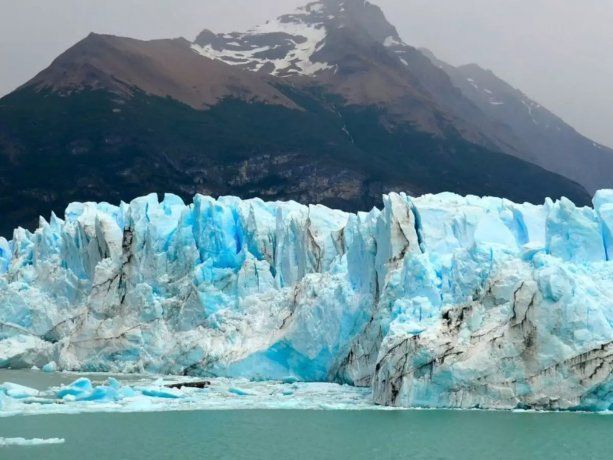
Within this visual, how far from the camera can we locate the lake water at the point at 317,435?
15008 mm

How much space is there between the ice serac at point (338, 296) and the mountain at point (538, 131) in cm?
7149

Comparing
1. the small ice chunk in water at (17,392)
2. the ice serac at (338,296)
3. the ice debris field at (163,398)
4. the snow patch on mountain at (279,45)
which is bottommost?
the small ice chunk in water at (17,392)

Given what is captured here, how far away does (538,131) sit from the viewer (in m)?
112

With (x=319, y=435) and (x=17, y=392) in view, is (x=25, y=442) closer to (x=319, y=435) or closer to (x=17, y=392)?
(x=319, y=435)

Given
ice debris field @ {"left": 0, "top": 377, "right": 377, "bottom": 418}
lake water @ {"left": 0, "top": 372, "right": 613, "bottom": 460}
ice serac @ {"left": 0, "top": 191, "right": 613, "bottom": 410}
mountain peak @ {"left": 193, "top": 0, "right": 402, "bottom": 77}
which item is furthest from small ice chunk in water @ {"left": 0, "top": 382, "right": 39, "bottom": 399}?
mountain peak @ {"left": 193, "top": 0, "right": 402, "bottom": 77}

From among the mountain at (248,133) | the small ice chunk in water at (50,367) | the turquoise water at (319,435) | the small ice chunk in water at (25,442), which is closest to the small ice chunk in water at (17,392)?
the turquoise water at (319,435)

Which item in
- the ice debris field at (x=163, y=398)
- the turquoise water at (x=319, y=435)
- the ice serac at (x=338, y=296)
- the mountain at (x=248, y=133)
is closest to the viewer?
the turquoise water at (x=319, y=435)

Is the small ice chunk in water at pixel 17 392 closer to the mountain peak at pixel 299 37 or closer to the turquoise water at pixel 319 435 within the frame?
the turquoise water at pixel 319 435

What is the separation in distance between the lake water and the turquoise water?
17mm

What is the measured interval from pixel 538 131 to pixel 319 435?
328 feet

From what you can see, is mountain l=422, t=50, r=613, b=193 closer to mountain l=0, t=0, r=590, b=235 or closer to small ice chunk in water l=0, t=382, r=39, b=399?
mountain l=0, t=0, r=590, b=235

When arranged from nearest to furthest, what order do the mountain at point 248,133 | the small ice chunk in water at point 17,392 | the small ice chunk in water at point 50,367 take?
the small ice chunk in water at point 17,392, the small ice chunk in water at point 50,367, the mountain at point 248,133

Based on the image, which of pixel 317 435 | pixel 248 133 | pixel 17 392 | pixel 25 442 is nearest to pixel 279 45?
pixel 248 133

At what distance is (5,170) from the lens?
65.4 metres
